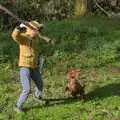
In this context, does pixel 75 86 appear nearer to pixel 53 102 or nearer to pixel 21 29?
pixel 53 102

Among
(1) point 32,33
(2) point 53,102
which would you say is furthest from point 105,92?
(1) point 32,33

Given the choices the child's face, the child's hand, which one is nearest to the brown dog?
the child's face

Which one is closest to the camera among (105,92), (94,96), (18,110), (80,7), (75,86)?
(18,110)

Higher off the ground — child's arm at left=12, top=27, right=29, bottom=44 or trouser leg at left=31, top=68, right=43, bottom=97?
child's arm at left=12, top=27, right=29, bottom=44

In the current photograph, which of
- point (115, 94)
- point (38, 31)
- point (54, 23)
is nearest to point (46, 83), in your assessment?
point (115, 94)

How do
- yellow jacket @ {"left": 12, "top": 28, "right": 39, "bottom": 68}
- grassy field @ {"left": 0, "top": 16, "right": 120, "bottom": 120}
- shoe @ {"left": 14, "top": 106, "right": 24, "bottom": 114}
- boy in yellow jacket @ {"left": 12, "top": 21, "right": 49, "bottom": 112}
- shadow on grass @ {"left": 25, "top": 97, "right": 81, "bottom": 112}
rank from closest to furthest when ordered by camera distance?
boy in yellow jacket @ {"left": 12, "top": 21, "right": 49, "bottom": 112}
yellow jacket @ {"left": 12, "top": 28, "right": 39, "bottom": 68}
shoe @ {"left": 14, "top": 106, "right": 24, "bottom": 114}
grassy field @ {"left": 0, "top": 16, "right": 120, "bottom": 120}
shadow on grass @ {"left": 25, "top": 97, "right": 81, "bottom": 112}

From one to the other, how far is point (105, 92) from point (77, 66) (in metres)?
2.23

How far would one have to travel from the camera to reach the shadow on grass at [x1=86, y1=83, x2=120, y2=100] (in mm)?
11203

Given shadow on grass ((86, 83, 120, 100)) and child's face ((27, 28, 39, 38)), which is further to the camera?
Answer: shadow on grass ((86, 83, 120, 100))

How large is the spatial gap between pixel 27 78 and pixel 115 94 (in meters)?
2.33

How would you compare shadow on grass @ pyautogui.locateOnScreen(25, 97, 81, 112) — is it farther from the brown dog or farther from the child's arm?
the child's arm

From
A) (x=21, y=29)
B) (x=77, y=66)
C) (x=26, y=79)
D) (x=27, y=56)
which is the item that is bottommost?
(x=77, y=66)

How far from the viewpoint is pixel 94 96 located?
1117 cm

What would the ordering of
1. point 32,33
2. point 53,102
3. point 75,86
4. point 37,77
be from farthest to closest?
Answer: point 53,102, point 75,86, point 37,77, point 32,33
